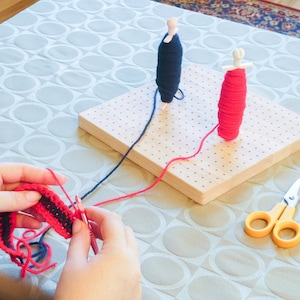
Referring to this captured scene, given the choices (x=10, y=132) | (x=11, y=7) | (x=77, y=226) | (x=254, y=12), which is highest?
(x=77, y=226)

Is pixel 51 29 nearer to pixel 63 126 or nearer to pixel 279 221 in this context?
pixel 63 126

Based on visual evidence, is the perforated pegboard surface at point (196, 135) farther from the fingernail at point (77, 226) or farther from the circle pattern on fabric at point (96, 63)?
the fingernail at point (77, 226)

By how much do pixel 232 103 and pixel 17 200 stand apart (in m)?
0.38

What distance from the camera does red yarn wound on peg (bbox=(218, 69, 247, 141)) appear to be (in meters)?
0.92

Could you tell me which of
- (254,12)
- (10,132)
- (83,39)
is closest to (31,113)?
Result: (10,132)

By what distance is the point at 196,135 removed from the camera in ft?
3.27

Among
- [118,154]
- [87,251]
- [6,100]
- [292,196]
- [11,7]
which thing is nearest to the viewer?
[87,251]

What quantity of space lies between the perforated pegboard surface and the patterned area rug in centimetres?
102

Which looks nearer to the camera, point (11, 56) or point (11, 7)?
point (11, 56)

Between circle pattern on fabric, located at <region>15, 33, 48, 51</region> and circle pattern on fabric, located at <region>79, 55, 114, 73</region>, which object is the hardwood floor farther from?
circle pattern on fabric, located at <region>79, 55, 114, 73</region>

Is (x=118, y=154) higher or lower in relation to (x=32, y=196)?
lower

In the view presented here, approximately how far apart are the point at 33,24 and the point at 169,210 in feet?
2.17

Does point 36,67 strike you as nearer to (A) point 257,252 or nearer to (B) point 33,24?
(B) point 33,24

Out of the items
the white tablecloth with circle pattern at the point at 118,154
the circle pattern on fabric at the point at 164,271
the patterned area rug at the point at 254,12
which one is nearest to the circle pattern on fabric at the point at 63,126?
the white tablecloth with circle pattern at the point at 118,154
